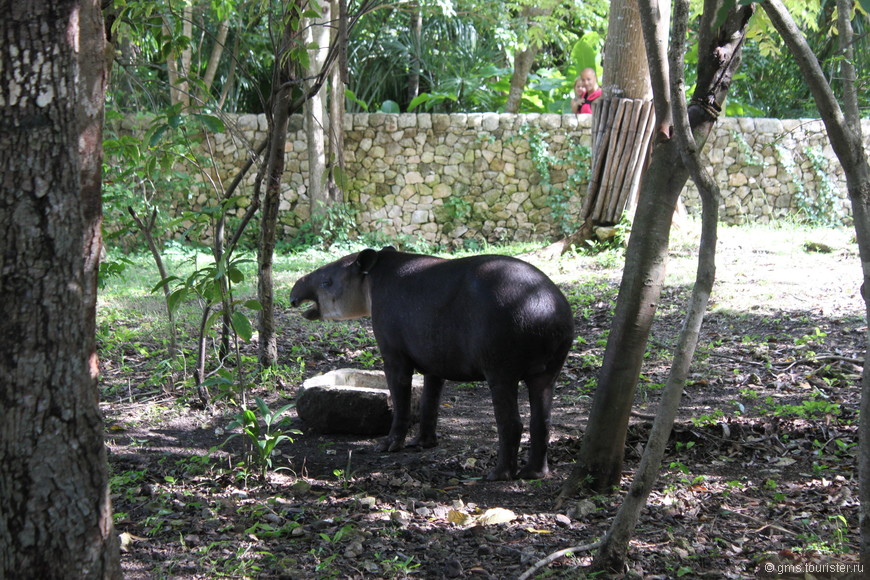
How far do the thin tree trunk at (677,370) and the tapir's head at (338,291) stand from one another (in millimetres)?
2935

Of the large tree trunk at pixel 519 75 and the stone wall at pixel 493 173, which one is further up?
the large tree trunk at pixel 519 75

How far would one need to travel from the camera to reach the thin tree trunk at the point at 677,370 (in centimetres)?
303

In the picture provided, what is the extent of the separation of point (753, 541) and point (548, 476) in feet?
4.44

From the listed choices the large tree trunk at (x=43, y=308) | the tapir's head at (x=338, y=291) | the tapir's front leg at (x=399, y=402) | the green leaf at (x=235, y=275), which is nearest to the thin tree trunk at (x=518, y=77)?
the tapir's head at (x=338, y=291)

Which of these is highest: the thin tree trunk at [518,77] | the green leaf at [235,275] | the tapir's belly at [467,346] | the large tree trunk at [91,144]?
the thin tree trunk at [518,77]

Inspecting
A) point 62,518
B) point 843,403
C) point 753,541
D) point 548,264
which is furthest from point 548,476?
point 548,264

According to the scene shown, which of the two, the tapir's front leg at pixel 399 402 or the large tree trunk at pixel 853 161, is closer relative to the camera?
the large tree trunk at pixel 853 161

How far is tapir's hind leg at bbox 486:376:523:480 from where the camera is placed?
4.56 m

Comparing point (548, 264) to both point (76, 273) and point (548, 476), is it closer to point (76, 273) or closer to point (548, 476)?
point (548, 476)

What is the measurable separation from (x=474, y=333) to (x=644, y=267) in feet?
3.54

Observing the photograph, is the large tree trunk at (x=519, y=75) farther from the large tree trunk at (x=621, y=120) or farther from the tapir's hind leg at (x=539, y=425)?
the tapir's hind leg at (x=539, y=425)

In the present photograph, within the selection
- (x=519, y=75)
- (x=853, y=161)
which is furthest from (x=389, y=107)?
(x=853, y=161)

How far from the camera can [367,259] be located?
219 inches

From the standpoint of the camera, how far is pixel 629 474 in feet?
14.8
